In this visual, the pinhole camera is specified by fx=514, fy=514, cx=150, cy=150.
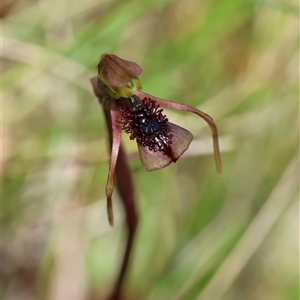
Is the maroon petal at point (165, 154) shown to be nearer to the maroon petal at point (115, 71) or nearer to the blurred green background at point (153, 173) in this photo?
the maroon petal at point (115, 71)

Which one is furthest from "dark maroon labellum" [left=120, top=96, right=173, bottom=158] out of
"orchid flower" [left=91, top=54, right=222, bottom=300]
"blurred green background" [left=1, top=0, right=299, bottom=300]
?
"blurred green background" [left=1, top=0, right=299, bottom=300]

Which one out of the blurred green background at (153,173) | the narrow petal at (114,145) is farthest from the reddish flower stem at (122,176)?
the blurred green background at (153,173)

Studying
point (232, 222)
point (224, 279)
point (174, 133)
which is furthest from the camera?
point (232, 222)

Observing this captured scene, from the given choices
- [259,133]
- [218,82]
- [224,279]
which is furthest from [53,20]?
[224,279]

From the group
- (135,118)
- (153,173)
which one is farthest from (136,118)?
(153,173)

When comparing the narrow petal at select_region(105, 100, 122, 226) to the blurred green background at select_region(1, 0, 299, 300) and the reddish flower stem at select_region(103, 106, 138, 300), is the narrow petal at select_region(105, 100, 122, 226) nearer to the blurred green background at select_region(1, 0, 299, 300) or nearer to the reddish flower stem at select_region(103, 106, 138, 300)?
the reddish flower stem at select_region(103, 106, 138, 300)

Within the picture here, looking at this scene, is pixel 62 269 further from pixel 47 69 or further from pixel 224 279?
pixel 47 69

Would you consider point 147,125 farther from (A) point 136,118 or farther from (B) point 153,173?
(B) point 153,173
